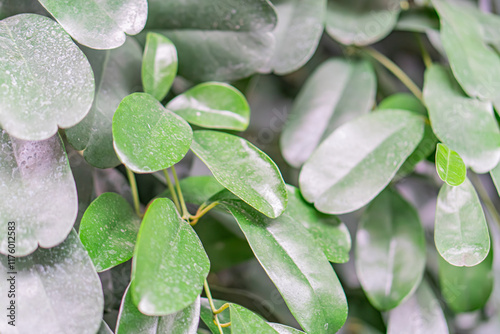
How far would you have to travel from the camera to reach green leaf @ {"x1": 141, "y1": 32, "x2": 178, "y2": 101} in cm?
52

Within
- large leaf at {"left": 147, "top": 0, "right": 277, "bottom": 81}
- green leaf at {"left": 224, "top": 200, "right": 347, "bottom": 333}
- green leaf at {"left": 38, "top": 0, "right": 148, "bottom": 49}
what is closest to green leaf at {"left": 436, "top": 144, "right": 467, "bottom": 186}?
green leaf at {"left": 224, "top": 200, "right": 347, "bottom": 333}

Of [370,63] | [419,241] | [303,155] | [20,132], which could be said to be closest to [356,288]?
[419,241]

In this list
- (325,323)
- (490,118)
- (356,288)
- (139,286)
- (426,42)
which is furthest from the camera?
(426,42)

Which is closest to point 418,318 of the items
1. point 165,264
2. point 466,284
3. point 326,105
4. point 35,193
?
point 466,284

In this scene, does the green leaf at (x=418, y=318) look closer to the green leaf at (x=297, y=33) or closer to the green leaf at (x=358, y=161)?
the green leaf at (x=358, y=161)

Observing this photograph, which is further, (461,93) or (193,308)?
(461,93)

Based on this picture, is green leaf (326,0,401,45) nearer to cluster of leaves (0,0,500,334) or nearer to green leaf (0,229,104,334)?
cluster of leaves (0,0,500,334)

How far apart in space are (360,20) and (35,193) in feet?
1.92

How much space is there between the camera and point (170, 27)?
1.94 ft

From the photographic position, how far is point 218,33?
1.93 feet

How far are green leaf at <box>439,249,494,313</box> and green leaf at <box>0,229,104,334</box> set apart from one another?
0.56m

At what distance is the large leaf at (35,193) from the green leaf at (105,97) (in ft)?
0.12

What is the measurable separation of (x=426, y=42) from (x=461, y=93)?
0.40 m

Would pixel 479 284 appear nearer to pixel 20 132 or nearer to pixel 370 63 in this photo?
pixel 370 63
